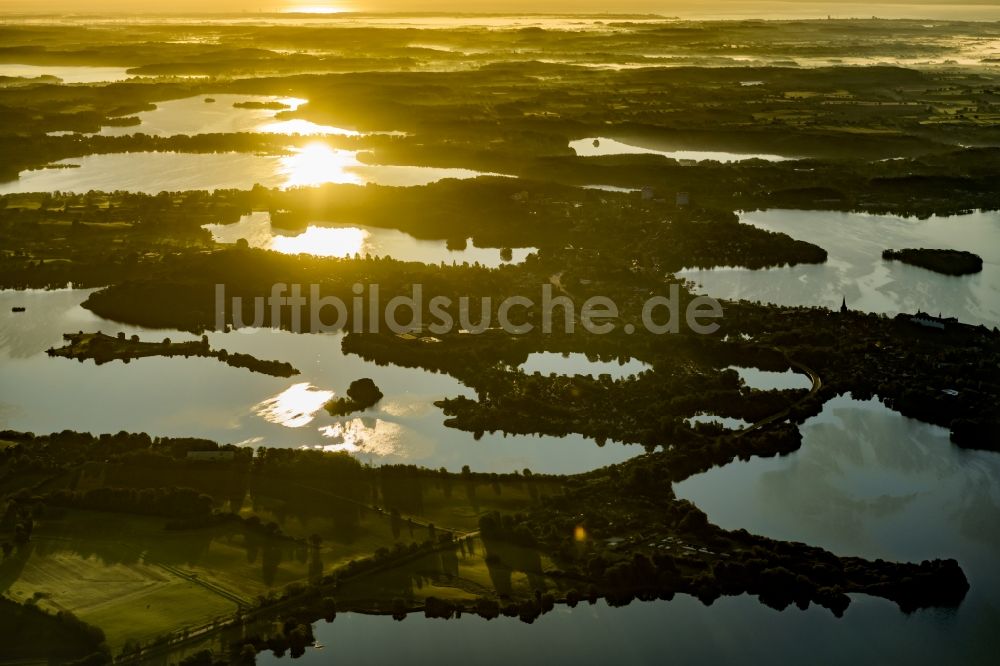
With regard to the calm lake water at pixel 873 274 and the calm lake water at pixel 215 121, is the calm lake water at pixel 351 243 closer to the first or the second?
the calm lake water at pixel 873 274

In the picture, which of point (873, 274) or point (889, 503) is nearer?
point (889, 503)

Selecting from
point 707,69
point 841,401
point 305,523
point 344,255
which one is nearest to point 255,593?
point 305,523

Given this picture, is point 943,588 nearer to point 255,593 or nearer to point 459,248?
point 255,593

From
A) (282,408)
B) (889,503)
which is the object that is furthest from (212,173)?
(889,503)

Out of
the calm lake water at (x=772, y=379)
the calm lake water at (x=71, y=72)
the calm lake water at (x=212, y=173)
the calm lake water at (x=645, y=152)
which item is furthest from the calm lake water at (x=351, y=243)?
the calm lake water at (x=71, y=72)

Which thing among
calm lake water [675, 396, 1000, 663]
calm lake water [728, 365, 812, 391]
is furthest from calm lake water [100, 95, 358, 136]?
calm lake water [675, 396, 1000, 663]

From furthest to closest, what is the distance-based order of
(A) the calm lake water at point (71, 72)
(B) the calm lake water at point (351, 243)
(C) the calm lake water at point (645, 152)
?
1. (A) the calm lake water at point (71, 72)
2. (C) the calm lake water at point (645, 152)
3. (B) the calm lake water at point (351, 243)

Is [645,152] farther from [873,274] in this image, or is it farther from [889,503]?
[889,503]
